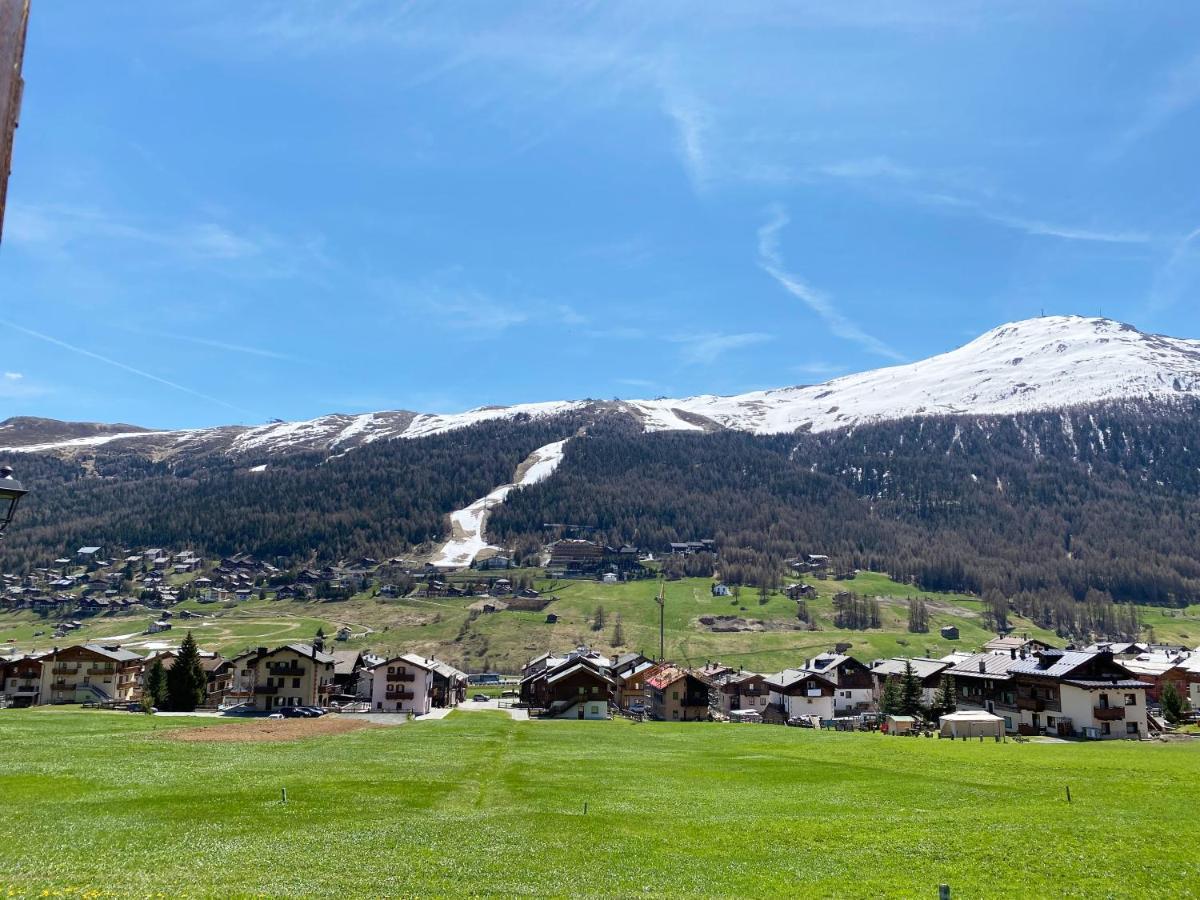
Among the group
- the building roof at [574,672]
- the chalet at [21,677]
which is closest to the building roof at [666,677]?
the building roof at [574,672]

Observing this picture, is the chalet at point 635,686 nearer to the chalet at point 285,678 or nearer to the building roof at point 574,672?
the building roof at point 574,672

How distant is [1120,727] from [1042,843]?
64599 millimetres

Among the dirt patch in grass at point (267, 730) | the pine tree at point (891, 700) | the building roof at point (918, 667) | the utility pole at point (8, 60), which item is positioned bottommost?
the dirt patch in grass at point (267, 730)

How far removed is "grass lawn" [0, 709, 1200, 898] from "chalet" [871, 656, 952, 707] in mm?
45451

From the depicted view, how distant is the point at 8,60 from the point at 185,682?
402 ft

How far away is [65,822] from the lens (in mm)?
36844

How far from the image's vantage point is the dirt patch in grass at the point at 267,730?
73.1m

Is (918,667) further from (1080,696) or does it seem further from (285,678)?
(285,678)

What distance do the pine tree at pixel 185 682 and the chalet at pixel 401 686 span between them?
82.4ft

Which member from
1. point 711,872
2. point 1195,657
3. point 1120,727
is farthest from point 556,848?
point 1195,657

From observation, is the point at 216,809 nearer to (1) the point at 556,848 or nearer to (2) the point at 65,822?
(2) the point at 65,822

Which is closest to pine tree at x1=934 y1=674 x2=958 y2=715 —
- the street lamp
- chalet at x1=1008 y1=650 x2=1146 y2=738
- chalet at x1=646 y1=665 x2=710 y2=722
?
chalet at x1=1008 y1=650 x2=1146 y2=738

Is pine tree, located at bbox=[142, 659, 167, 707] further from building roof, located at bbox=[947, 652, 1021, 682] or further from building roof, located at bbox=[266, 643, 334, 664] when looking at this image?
building roof, located at bbox=[947, 652, 1021, 682]

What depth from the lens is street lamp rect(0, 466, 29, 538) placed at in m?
15.8
